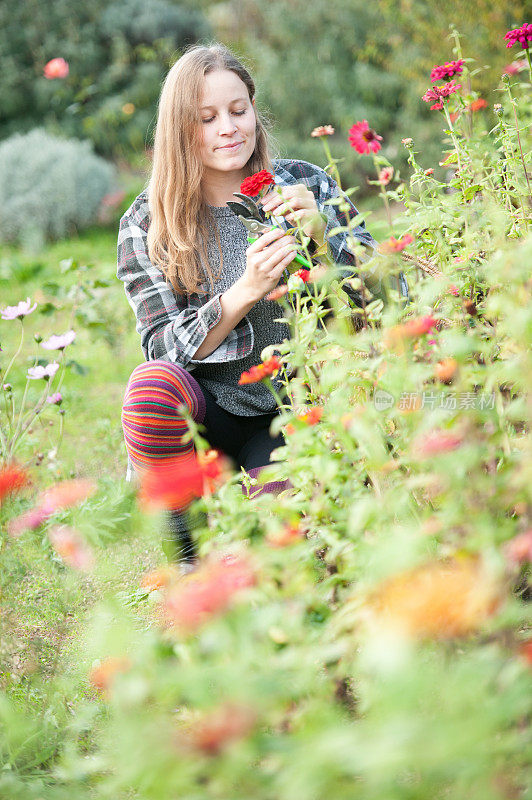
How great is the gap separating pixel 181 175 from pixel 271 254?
0.48 meters

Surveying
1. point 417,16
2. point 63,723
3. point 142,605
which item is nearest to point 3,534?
point 63,723

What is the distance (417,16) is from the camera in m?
5.36

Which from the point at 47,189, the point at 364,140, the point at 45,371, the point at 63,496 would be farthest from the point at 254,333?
the point at 47,189

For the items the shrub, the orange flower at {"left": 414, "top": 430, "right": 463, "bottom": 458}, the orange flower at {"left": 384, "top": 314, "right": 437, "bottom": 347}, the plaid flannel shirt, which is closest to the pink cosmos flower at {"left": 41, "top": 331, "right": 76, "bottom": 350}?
the plaid flannel shirt

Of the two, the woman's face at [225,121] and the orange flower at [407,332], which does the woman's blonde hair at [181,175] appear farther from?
the orange flower at [407,332]

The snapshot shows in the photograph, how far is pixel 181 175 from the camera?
5.84 feet

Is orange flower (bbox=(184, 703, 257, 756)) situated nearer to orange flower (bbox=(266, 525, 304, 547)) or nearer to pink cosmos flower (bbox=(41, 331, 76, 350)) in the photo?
orange flower (bbox=(266, 525, 304, 547))

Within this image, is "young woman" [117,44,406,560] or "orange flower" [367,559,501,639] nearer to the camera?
"orange flower" [367,559,501,639]

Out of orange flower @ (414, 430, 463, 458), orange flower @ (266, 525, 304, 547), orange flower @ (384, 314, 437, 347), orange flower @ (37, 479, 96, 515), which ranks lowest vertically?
orange flower @ (37, 479, 96, 515)

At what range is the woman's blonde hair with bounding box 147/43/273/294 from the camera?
174cm

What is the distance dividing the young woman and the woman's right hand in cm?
12

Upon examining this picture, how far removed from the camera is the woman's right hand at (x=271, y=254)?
55.3 inches

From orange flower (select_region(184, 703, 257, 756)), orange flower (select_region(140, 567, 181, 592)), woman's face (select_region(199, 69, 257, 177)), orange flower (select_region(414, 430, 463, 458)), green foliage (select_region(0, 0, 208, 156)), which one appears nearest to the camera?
orange flower (select_region(184, 703, 257, 756))

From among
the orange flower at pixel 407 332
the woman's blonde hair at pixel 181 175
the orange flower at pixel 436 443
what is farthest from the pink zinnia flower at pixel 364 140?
the woman's blonde hair at pixel 181 175
